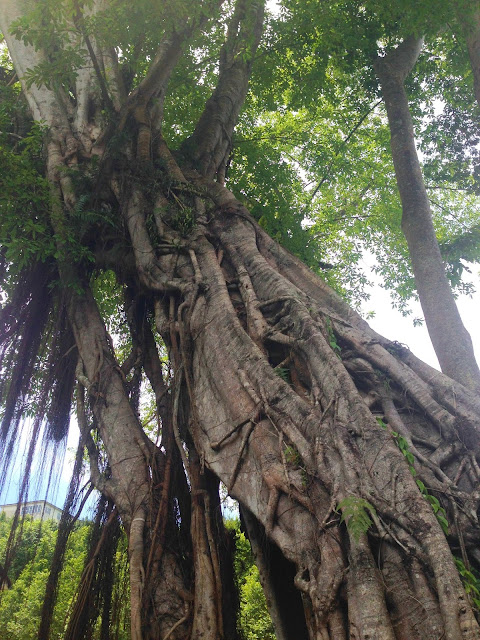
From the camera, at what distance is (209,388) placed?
396cm

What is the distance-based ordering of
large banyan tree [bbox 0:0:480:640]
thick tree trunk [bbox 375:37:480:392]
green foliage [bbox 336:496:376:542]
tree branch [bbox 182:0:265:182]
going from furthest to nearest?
tree branch [bbox 182:0:265:182] < thick tree trunk [bbox 375:37:480:392] < large banyan tree [bbox 0:0:480:640] < green foliage [bbox 336:496:376:542]

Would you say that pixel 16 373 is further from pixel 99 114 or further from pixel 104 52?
pixel 104 52

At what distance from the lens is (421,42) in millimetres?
6828

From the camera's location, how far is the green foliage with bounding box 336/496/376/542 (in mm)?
2471

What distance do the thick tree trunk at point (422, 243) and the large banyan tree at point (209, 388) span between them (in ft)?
2.09

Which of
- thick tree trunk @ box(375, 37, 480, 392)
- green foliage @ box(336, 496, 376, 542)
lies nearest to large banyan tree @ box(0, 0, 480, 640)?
green foliage @ box(336, 496, 376, 542)

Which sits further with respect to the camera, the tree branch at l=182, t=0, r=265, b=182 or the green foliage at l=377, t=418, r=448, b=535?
the tree branch at l=182, t=0, r=265, b=182

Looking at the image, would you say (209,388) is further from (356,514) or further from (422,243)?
(422,243)

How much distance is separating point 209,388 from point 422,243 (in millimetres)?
2552

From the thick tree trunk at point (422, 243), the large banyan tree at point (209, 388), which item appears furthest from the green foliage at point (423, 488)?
the thick tree trunk at point (422, 243)

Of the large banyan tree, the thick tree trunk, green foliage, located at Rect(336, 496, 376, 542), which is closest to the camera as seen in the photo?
green foliage, located at Rect(336, 496, 376, 542)

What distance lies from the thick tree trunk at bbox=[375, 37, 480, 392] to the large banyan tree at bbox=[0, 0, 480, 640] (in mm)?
638

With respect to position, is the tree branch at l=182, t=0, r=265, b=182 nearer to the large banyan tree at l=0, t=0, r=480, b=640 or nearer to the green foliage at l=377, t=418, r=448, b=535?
the large banyan tree at l=0, t=0, r=480, b=640

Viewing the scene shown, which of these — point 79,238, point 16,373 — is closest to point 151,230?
point 79,238
